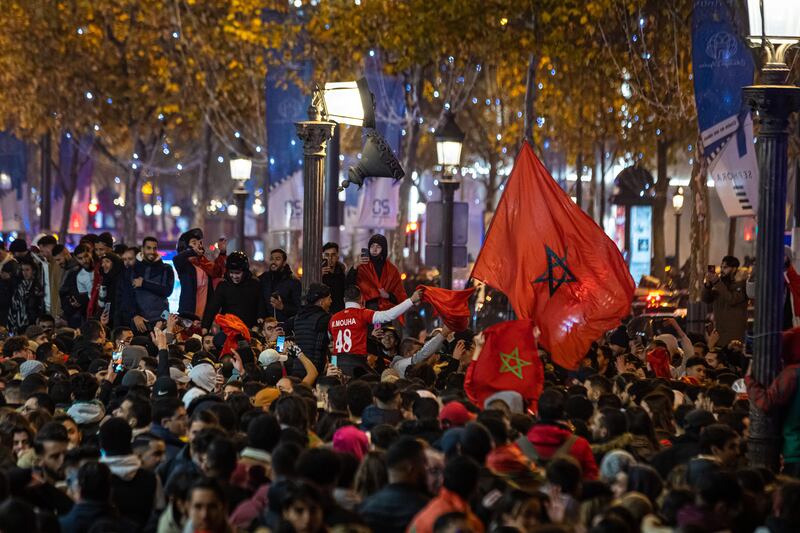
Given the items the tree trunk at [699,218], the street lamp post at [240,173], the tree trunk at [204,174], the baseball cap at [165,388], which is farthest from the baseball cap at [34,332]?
the tree trunk at [204,174]

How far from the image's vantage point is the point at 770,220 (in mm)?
11297

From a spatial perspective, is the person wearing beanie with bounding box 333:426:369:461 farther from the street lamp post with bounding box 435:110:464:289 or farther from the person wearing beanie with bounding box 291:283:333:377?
the street lamp post with bounding box 435:110:464:289

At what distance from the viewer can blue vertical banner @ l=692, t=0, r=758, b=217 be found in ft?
73.4

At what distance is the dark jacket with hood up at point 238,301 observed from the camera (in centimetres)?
1759

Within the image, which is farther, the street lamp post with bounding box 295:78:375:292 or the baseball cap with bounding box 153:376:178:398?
the street lamp post with bounding box 295:78:375:292

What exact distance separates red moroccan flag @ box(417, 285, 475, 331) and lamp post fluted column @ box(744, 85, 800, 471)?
13.6 ft

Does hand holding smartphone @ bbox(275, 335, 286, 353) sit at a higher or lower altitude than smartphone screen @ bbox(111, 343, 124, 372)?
higher

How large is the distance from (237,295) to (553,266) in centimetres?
474

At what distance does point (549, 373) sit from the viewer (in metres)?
15.6

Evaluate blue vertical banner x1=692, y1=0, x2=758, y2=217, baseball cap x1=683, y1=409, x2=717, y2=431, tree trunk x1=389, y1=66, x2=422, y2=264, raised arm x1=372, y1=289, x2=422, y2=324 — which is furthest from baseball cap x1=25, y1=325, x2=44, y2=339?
tree trunk x1=389, y1=66, x2=422, y2=264

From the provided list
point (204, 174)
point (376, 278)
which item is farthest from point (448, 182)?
point (204, 174)

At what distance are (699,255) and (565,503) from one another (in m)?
22.5

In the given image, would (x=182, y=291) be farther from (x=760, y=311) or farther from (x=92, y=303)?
(x=760, y=311)

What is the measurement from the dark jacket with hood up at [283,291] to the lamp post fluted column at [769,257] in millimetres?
7967
